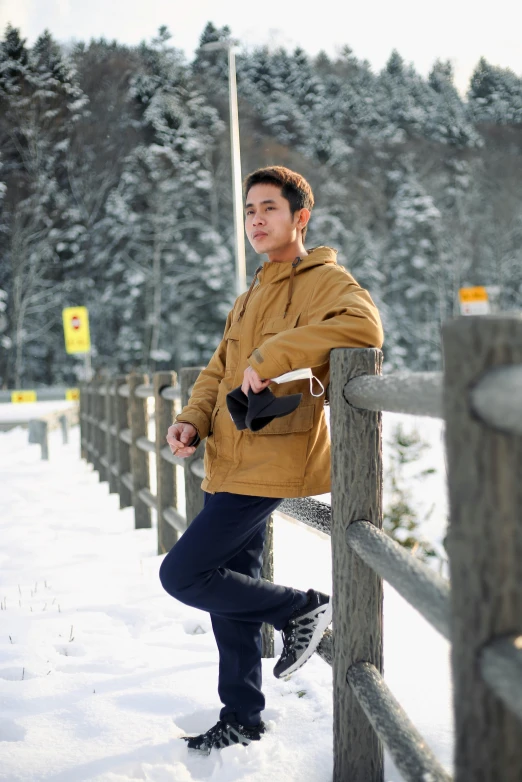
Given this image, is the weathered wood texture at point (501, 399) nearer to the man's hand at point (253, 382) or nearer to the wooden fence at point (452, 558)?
the wooden fence at point (452, 558)

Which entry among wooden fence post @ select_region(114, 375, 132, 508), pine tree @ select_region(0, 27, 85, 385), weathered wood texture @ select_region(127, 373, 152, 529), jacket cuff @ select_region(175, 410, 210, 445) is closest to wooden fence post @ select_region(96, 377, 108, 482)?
wooden fence post @ select_region(114, 375, 132, 508)

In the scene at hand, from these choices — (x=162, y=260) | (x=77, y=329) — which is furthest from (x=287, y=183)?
(x=162, y=260)

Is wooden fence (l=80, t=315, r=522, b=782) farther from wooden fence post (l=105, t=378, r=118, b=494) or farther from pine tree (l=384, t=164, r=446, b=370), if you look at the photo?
pine tree (l=384, t=164, r=446, b=370)

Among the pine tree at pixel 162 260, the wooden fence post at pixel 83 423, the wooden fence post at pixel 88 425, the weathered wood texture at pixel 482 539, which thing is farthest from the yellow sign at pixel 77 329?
the weathered wood texture at pixel 482 539

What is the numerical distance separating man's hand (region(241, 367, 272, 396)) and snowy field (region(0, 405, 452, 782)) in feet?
3.59

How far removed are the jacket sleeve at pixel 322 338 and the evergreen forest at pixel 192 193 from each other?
30.7 metres

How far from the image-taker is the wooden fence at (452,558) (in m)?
1.16

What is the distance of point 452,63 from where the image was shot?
37219 millimetres

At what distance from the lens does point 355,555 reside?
6.71 ft

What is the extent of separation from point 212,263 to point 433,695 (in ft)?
120

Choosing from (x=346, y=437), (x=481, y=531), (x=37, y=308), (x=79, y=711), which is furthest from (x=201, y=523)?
(x=37, y=308)

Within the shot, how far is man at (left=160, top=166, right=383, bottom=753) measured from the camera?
2150 millimetres

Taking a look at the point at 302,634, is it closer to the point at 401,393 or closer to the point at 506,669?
the point at 401,393

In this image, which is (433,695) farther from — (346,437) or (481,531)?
(481,531)
